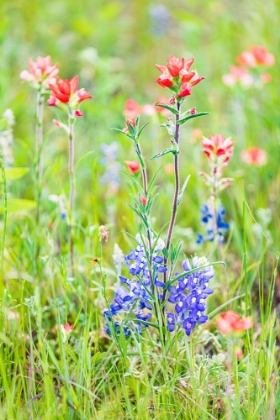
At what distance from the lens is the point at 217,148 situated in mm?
1788

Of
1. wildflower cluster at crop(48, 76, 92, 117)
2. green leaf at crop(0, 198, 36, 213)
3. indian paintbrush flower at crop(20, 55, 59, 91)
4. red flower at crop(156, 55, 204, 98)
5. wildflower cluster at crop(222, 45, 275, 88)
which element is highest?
wildflower cluster at crop(222, 45, 275, 88)

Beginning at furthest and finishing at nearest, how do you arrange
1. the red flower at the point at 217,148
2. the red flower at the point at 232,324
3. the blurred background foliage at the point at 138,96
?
the blurred background foliage at the point at 138,96, the red flower at the point at 217,148, the red flower at the point at 232,324

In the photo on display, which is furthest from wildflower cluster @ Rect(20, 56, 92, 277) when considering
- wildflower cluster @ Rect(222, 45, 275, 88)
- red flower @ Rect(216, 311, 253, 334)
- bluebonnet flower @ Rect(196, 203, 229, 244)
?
wildflower cluster @ Rect(222, 45, 275, 88)

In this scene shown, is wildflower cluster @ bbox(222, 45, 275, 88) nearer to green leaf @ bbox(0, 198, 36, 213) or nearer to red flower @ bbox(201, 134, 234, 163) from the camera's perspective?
red flower @ bbox(201, 134, 234, 163)

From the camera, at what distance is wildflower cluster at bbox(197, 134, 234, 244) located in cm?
179

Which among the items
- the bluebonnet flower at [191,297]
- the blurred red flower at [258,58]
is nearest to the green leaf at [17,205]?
the bluebonnet flower at [191,297]

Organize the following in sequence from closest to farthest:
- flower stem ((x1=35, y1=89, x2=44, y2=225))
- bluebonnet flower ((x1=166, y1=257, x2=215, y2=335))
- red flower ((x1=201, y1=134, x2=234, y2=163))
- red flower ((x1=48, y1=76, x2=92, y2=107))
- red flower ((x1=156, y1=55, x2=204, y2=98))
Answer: red flower ((x1=156, y1=55, x2=204, y2=98)), bluebonnet flower ((x1=166, y1=257, x2=215, y2=335)), red flower ((x1=48, y1=76, x2=92, y2=107)), red flower ((x1=201, y1=134, x2=234, y2=163)), flower stem ((x1=35, y1=89, x2=44, y2=225))

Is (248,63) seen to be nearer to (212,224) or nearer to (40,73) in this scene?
(212,224)

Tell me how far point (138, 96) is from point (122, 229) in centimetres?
216

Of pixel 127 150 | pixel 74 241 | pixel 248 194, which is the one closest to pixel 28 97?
pixel 127 150

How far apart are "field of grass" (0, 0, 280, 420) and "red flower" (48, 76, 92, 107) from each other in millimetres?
244

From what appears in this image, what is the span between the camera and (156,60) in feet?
16.2

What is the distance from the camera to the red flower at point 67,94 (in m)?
1.67

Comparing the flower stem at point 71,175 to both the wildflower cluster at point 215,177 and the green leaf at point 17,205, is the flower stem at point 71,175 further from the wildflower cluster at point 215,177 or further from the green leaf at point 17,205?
the wildflower cluster at point 215,177
